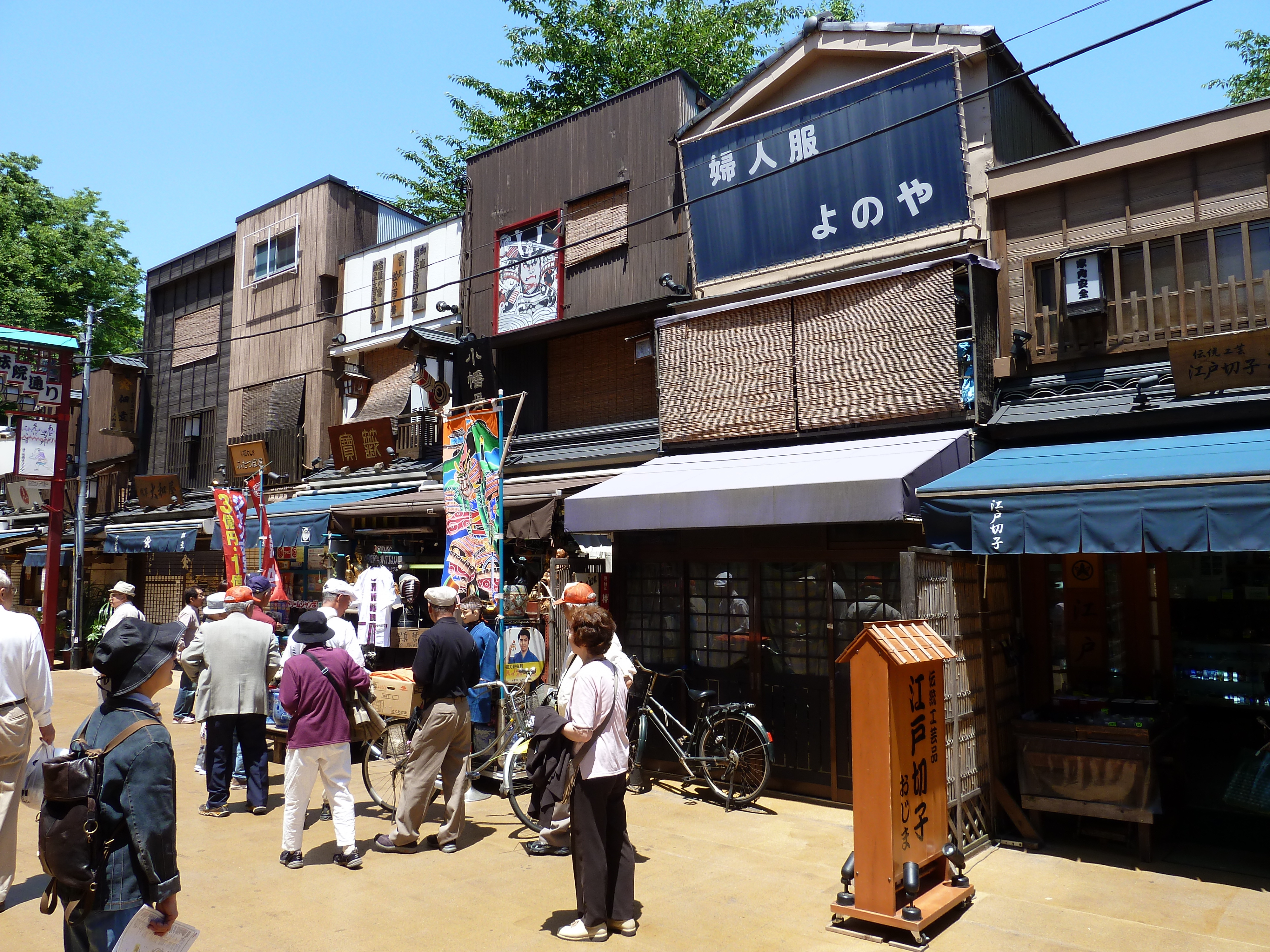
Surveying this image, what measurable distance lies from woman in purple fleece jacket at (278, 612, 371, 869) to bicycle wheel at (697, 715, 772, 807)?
357 centimetres

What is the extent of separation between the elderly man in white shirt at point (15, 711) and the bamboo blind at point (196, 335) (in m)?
16.7

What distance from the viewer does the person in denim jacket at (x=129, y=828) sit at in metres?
3.46

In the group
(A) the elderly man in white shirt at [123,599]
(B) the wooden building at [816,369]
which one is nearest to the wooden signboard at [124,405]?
(A) the elderly man in white shirt at [123,599]

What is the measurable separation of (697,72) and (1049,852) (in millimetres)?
20254

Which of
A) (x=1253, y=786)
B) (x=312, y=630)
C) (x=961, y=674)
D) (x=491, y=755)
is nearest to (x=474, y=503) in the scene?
(x=491, y=755)

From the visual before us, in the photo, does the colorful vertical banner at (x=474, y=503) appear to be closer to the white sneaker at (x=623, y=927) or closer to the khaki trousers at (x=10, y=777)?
the khaki trousers at (x=10, y=777)

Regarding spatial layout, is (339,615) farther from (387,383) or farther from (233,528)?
(387,383)

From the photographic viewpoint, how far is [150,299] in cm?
2380

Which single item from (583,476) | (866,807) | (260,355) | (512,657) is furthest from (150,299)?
(866,807)

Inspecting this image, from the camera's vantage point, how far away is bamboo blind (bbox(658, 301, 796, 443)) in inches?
390

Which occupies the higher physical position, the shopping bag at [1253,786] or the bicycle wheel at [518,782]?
the shopping bag at [1253,786]

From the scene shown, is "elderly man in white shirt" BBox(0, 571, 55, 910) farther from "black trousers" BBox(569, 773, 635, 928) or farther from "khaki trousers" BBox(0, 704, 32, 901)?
"black trousers" BBox(569, 773, 635, 928)

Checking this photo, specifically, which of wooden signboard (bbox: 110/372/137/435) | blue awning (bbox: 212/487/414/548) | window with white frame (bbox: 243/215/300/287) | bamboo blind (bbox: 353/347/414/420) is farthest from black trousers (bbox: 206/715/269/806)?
wooden signboard (bbox: 110/372/137/435)

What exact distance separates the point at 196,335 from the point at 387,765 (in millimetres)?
17363
